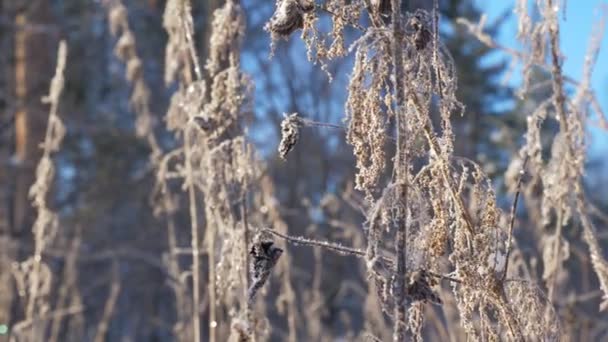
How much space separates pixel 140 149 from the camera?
11164mm

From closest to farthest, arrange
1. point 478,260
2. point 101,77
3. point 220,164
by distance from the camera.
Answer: point 478,260 < point 220,164 < point 101,77

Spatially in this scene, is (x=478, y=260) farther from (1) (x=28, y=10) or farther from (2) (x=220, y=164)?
(1) (x=28, y=10)

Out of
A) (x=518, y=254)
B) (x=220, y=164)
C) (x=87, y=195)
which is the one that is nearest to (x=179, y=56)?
(x=220, y=164)

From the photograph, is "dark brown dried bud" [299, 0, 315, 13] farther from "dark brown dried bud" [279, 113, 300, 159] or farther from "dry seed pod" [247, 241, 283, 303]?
"dry seed pod" [247, 241, 283, 303]

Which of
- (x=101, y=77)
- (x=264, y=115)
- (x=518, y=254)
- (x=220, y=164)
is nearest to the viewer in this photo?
(x=220, y=164)

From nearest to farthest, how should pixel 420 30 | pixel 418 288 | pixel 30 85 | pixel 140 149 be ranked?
pixel 418 288, pixel 420 30, pixel 30 85, pixel 140 149

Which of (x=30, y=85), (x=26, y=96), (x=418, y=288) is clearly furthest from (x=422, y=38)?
(x=30, y=85)

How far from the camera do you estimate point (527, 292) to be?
1471mm

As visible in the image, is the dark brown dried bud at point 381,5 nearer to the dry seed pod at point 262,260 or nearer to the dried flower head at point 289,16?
the dried flower head at point 289,16

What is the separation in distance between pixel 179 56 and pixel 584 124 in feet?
4.22

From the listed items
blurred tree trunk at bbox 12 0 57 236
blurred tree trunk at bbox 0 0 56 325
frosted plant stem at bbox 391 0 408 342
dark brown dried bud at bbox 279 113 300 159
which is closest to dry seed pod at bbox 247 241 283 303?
dark brown dried bud at bbox 279 113 300 159

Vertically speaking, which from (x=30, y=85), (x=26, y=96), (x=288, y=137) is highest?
(x=30, y=85)

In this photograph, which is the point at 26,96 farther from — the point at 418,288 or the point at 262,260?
the point at 418,288

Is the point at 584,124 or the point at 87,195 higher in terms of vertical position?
the point at 87,195
